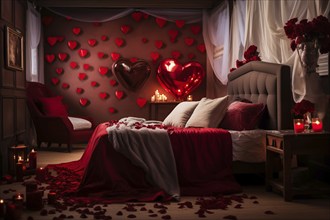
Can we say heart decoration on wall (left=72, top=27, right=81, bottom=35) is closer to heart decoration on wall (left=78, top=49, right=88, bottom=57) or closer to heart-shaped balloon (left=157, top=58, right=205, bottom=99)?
heart decoration on wall (left=78, top=49, right=88, bottom=57)

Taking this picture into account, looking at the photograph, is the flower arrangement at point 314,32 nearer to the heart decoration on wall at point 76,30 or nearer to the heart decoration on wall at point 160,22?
the heart decoration on wall at point 160,22

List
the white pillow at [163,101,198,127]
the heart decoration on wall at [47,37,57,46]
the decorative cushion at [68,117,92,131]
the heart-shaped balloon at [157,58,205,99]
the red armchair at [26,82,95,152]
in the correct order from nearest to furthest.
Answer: the white pillow at [163,101,198,127], the red armchair at [26,82,95,152], the decorative cushion at [68,117,92,131], the heart-shaped balloon at [157,58,205,99], the heart decoration on wall at [47,37,57,46]

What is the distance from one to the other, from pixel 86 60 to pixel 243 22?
10.7 feet

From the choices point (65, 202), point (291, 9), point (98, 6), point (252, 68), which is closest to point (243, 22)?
point (252, 68)

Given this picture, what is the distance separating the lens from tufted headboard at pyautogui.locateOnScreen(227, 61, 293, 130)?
4.01m

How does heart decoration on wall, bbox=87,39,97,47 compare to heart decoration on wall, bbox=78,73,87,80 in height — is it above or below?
above

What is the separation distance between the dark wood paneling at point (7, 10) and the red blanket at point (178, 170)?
1856 mm

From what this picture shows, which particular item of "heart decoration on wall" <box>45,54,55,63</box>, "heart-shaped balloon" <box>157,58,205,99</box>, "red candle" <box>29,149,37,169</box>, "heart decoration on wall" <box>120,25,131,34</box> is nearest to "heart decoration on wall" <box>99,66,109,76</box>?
"heart decoration on wall" <box>120,25,131,34</box>

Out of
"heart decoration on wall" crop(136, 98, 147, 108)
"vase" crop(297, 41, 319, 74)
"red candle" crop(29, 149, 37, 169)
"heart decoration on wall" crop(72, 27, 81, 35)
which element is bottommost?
"red candle" crop(29, 149, 37, 169)

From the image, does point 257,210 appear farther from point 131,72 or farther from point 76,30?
point 76,30

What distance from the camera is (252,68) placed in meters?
4.82

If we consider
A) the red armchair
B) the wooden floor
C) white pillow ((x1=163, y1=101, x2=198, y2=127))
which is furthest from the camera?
the red armchair

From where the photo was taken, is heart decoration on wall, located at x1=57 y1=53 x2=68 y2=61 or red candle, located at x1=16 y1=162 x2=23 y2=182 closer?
red candle, located at x1=16 y1=162 x2=23 y2=182

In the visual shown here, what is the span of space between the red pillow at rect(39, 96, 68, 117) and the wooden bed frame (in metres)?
3.40
